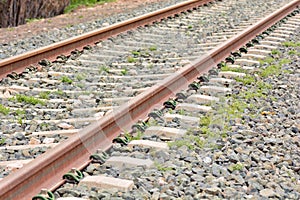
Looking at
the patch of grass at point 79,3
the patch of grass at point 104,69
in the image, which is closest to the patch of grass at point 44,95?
the patch of grass at point 104,69

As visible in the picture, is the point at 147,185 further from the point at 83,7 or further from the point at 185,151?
the point at 83,7

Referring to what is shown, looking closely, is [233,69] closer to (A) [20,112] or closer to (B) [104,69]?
(B) [104,69]

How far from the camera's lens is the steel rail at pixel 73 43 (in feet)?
24.5

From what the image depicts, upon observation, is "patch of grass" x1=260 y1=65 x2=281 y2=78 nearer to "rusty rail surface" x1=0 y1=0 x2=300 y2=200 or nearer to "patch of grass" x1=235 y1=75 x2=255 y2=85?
"patch of grass" x1=235 y1=75 x2=255 y2=85

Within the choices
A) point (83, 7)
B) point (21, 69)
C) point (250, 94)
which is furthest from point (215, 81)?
point (83, 7)

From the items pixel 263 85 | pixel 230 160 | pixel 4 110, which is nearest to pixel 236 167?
pixel 230 160

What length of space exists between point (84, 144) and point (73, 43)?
13.8ft

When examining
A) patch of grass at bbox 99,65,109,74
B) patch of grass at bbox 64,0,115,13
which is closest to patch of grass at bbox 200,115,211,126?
patch of grass at bbox 99,65,109,74

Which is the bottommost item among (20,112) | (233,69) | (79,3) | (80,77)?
(20,112)

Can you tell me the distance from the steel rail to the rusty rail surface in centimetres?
183

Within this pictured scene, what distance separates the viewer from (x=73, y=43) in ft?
28.9

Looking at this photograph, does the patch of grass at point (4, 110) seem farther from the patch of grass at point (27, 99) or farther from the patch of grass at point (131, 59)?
the patch of grass at point (131, 59)

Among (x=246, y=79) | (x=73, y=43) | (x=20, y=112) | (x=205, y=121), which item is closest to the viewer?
(x=205, y=121)

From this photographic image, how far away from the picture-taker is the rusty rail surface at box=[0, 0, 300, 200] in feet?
13.2
